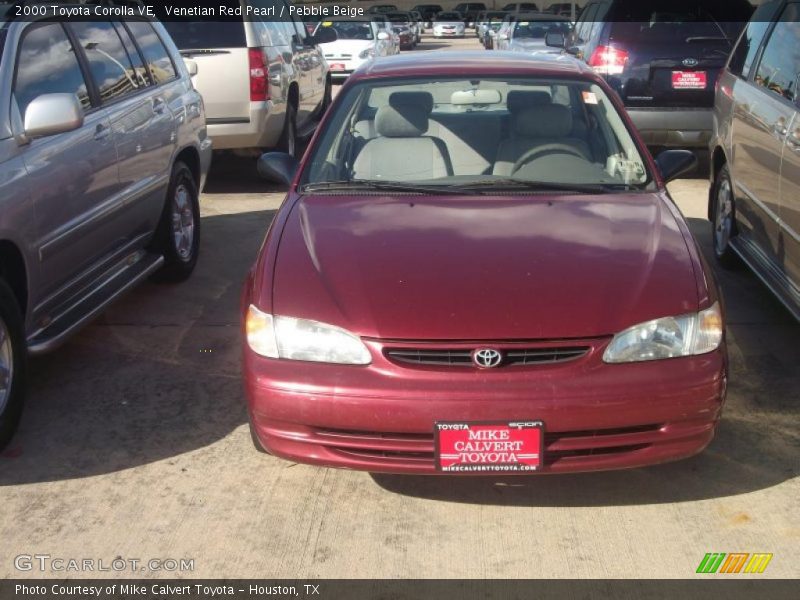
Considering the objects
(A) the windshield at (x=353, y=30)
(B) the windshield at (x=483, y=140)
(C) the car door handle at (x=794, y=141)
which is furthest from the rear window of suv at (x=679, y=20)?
(A) the windshield at (x=353, y=30)

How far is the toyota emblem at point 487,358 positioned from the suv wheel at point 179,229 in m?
3.41

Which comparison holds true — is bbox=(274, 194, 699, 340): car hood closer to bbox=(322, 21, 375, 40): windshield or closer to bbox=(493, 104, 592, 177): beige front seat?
bbox=(493, 104, 592, 177): beige front seat

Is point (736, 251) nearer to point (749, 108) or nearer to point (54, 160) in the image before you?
point (749, 108)

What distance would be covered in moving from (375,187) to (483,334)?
1352 millimetres

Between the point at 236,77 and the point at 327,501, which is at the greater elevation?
the point at 236,77

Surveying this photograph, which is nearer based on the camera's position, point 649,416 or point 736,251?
point 649,416

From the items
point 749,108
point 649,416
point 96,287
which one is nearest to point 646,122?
point 749,108

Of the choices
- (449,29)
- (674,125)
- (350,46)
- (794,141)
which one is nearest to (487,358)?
(794,141)

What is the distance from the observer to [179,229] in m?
6.51

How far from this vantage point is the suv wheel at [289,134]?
10047 mm

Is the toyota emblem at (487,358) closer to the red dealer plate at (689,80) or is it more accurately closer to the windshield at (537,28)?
the red dealer plate at (689,80)

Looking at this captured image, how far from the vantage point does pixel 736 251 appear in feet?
19.7

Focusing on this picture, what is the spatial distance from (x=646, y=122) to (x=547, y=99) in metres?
4.73
